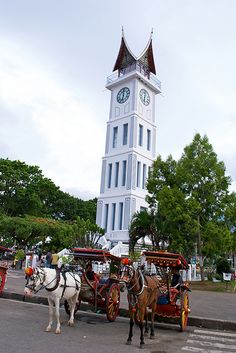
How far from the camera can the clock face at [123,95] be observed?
46.1 meters

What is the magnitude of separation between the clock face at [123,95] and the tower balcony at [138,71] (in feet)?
4.87

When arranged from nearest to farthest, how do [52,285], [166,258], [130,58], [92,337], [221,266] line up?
[92,337], [52,285], [166,258], [221,266], [130,58]

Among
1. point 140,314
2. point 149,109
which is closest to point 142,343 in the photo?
point 140,314

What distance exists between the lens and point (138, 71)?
45938 mm

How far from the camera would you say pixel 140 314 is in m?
7.84

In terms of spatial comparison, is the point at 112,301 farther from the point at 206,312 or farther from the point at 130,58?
the point at 130,58

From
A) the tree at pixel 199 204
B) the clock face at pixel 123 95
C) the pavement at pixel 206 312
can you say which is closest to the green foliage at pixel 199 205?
the tree at pixel 199 204

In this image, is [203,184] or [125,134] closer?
[203,184]

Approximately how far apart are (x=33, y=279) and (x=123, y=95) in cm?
4040

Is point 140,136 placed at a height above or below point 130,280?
above

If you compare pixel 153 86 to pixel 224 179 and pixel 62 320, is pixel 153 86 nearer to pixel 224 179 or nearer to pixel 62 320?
pixel 224 179

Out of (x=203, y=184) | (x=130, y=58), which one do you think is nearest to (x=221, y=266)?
(x=203, y=184)

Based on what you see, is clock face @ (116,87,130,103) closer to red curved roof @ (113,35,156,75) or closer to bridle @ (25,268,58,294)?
red curved roof @ (113,35,156,75)

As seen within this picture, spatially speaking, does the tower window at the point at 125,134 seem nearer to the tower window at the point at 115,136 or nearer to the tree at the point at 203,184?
the tower window at the point at 115,136
